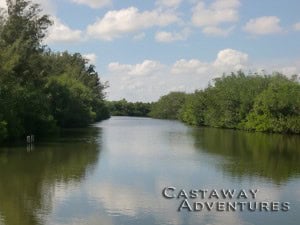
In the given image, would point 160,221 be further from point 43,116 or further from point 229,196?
point 43,116

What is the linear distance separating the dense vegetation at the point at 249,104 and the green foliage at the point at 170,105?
40.8 m

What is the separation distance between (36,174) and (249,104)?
5841 cm

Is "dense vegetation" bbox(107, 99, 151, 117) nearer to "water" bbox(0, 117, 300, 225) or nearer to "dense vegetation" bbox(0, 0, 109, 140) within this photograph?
"dense vegetation" bbox(0, 0, 109, 140)

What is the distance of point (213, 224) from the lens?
1616 cm

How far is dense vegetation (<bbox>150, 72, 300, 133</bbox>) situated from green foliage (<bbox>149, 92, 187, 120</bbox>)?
4081 cm

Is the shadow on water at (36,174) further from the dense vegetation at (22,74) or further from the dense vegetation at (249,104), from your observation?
the dense vegetation at (249,104)

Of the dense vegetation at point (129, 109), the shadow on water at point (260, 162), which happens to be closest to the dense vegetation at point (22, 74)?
the shadow on water at point (260, 162)

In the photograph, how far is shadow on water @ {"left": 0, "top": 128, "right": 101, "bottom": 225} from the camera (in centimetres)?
1744

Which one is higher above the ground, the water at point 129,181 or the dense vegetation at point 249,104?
the dense vegetation at point 249,104

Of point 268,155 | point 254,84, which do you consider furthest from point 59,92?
point 268,155

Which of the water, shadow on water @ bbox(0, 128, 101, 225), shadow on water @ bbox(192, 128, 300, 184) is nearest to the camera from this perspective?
the water

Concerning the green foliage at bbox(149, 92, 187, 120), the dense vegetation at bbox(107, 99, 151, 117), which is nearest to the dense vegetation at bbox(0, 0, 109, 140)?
the green foliage at bbox(149, 92, 187, 120)

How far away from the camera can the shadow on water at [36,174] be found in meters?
17.4

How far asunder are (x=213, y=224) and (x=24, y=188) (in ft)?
30.4
